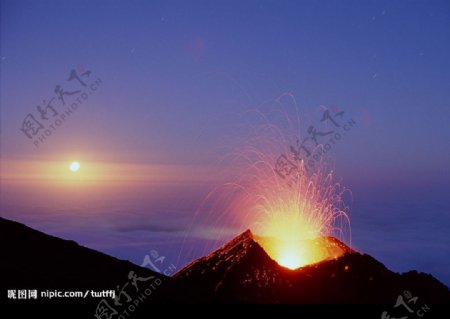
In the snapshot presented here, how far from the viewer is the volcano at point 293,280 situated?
40.8m

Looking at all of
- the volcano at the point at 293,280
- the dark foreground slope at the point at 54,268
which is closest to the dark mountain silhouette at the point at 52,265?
the dark foreground slope at the point at 54,268

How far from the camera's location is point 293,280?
4184 cm

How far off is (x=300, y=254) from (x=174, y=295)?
506 inches

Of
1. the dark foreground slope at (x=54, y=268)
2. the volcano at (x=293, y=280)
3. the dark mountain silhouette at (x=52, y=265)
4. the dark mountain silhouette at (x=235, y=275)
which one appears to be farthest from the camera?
Result: the volcano at (x=293, y=280)

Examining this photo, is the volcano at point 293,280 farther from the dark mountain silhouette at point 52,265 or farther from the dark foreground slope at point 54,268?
the dark mountain silhouette at point 52,265

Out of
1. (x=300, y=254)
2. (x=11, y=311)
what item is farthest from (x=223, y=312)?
(x=300, y=254)

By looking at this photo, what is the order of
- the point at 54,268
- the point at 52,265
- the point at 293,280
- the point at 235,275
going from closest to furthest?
the point at 54,268, the point at 52,265, the point at 293,280, the point at 235,275

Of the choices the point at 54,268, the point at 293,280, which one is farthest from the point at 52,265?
the point at 293,280

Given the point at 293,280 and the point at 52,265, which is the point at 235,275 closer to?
the point at 293,280

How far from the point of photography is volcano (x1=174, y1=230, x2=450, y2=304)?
1608 inches

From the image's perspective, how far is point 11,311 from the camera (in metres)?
26.9

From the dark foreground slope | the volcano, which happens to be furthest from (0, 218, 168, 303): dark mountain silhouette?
the volcano

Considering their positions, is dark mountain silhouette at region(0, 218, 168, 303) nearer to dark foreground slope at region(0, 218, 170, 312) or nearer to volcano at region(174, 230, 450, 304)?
dark foreground slope at region(0, 218, 170, 312)

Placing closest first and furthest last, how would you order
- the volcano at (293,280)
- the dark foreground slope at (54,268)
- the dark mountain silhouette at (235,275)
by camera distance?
the dark foreground slope at (54,268)
the dark mountain silhouette at (235,275)
the volcano at (293,280)
